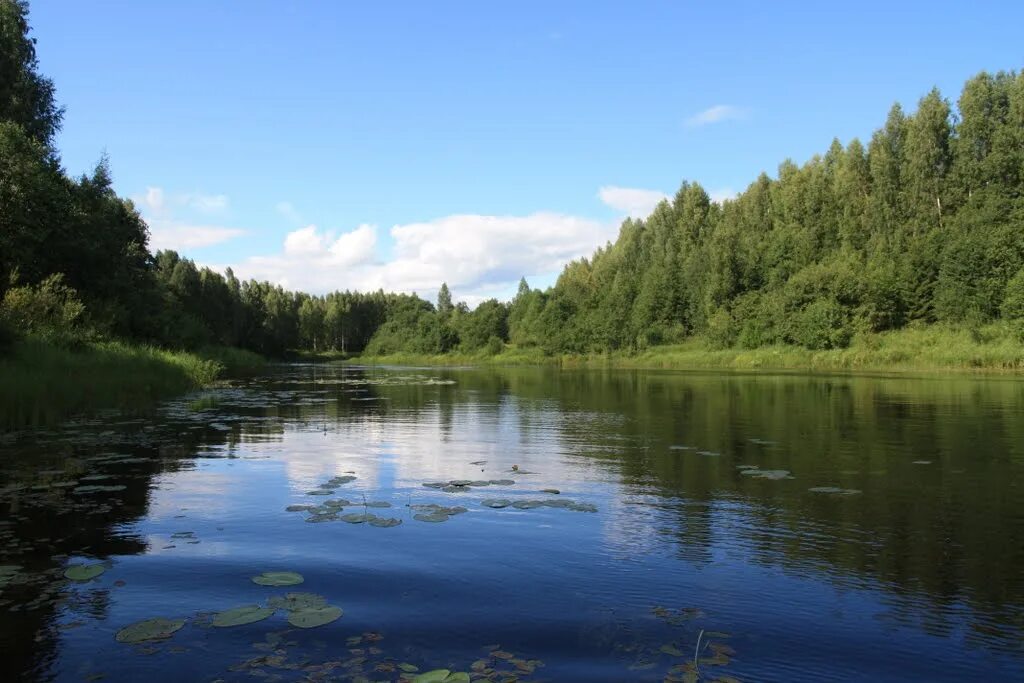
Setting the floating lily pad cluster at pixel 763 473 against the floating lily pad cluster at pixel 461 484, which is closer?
the floating lily pad cluster at pixel 461 484

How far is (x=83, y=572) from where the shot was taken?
8266 mm

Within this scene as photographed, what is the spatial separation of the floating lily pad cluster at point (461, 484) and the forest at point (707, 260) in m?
18.4

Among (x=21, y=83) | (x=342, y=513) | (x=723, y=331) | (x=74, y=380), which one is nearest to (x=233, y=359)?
(x=21, y=83)

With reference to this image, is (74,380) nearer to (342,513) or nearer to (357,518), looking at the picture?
(342,513)

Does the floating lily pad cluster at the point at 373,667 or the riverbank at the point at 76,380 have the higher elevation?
the riverbank at the point at 76,380

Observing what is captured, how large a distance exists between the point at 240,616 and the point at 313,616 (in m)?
0.71

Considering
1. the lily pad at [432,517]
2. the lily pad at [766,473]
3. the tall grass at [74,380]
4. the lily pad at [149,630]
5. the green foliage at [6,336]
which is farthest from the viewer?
the green foliage at [6,336]

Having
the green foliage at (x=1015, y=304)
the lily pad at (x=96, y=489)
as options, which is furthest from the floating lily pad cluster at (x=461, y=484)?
the green foliage at (x=1015, y=304)

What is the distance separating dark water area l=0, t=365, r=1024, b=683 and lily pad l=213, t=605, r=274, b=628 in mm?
83

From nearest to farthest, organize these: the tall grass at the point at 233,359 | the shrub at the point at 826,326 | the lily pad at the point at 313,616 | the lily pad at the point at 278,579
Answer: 1. the lily pad at the point at 313,616
2. the lily pad at the point at 278,579
3. the tall grass at the point at 233,359
4. the shrub at the point at 826,326

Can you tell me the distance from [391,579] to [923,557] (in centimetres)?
684

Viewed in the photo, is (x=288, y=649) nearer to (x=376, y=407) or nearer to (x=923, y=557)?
(x=923, y=557)

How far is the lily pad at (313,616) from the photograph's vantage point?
6883 mm

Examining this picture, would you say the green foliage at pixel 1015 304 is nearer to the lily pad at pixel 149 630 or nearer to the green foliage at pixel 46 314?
the green foliage at pixel 46 314
